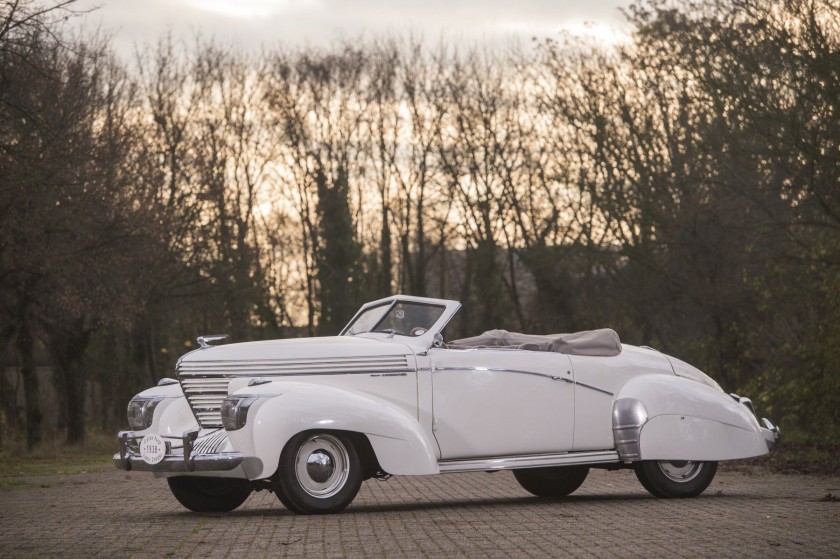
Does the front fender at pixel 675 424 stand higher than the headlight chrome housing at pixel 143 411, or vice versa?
the headlight chrome housing at pixel 143 411

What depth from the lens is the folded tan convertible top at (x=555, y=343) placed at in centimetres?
1223

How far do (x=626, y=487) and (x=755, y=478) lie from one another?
248cm

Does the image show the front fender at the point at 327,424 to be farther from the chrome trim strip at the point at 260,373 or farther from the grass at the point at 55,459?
the grass at the point at 55,459

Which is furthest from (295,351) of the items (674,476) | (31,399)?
(31,399)

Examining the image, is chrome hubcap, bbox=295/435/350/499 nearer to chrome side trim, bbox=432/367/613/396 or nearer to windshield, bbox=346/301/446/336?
chrome side trim, bbox=432/367/613/396

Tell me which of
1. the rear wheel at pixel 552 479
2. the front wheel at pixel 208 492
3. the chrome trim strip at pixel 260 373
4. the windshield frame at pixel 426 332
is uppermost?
the windshield frame at pixel 426 332

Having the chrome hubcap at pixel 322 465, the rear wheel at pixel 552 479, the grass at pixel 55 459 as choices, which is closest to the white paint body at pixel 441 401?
the chrome hubcap at pixel 322 465

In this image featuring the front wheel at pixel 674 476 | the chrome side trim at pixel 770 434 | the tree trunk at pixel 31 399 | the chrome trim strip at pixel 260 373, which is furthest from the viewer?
the tree trunk at pixel 31 399

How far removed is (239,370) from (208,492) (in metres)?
1.50

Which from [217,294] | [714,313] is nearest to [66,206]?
[217,294]

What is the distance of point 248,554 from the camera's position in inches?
325

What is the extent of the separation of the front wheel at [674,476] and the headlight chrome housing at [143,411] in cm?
463

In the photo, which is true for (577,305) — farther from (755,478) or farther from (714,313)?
(755,478)

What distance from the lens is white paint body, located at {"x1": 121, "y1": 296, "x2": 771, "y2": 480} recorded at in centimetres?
1074
